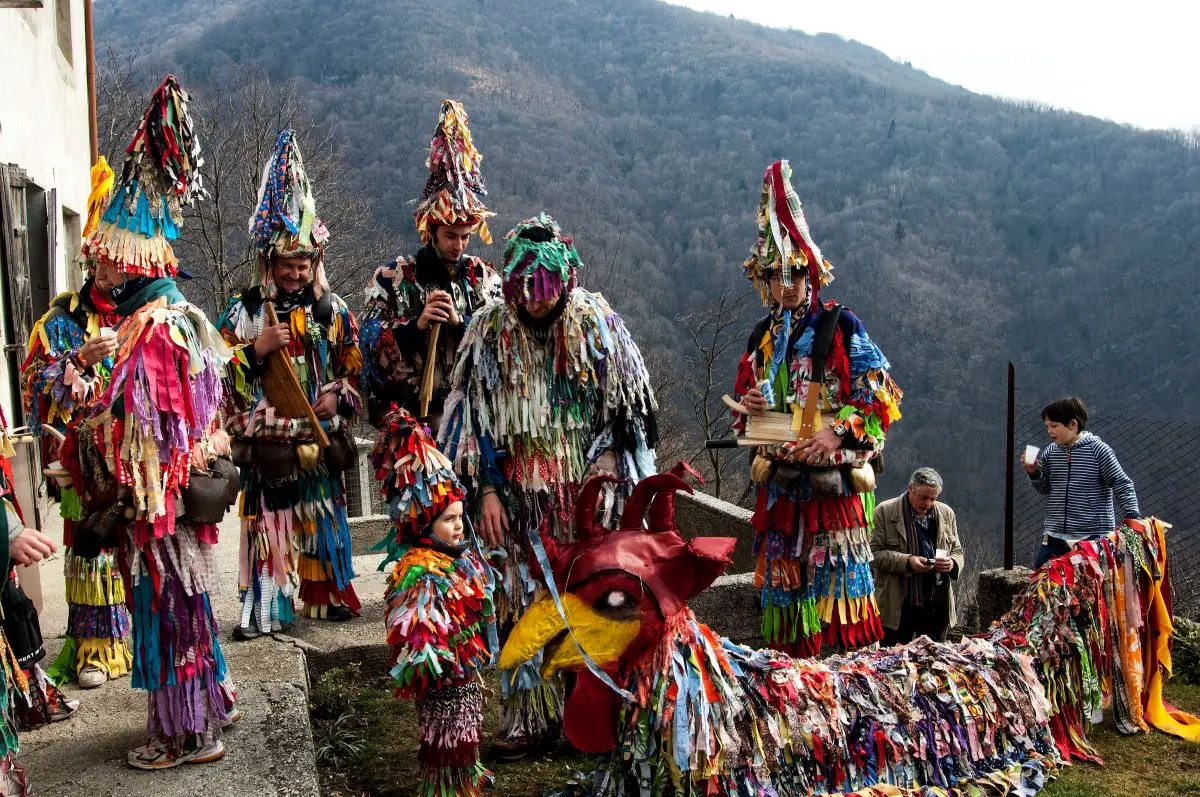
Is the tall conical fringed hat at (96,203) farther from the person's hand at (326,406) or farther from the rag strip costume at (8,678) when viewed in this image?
the person's hand at (326,406)

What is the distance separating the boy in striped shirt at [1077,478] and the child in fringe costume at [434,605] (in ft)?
11.8

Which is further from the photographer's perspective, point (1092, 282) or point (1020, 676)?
point (1092, 282)

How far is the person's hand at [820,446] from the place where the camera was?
13.8ft

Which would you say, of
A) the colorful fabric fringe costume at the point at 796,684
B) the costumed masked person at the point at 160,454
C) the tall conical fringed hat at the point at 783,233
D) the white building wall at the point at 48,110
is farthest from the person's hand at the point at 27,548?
the white building wall at the point at 48,110

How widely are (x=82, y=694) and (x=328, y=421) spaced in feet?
5.22

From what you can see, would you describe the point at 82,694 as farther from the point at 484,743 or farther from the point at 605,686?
the point at 605,686

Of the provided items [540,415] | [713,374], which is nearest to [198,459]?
[540,415]

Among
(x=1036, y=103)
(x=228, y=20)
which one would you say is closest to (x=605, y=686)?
(x=228, y=20)

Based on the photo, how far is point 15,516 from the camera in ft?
9.61

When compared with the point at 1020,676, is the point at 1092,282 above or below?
above

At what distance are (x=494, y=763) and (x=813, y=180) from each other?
52187 millimetres

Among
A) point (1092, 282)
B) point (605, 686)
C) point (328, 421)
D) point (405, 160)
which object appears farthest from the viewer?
point (1092, 282)

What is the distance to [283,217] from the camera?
4.67m

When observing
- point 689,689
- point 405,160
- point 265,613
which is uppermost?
point 405,160
